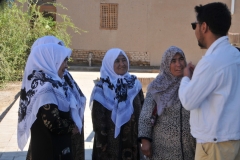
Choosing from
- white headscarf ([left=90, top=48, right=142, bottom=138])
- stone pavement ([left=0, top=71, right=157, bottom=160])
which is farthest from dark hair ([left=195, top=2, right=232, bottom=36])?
stone pavement ([left=0, top=71, right=157, bottom=160])

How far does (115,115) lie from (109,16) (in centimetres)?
1506

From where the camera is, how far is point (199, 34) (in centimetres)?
240

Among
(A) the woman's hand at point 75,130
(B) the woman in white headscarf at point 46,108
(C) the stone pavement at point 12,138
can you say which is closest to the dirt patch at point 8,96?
(C) the stone pavement at point 12,138

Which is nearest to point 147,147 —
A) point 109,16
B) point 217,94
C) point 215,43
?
point 217,94

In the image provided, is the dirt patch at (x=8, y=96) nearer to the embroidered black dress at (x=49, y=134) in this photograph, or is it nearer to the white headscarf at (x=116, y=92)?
the white headscarf at (x=116, y=92)

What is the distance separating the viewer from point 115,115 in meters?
3.65

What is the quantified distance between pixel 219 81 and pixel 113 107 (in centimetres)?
160

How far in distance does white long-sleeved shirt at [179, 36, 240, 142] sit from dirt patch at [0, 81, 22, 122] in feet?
21.2

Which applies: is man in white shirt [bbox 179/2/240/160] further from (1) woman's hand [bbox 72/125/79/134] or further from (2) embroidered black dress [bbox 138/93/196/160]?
(1) woman's hand [bbox 72/125/79/134]

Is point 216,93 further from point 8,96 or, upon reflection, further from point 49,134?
point 8,96

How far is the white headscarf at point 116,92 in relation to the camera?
3652 mm

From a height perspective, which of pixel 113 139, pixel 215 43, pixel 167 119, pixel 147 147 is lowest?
pixel 113 139

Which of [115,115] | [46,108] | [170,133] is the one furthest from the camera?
[115,115]

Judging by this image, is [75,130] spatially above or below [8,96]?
above
